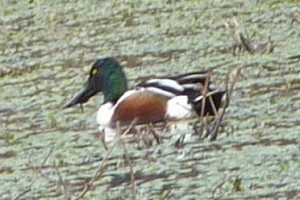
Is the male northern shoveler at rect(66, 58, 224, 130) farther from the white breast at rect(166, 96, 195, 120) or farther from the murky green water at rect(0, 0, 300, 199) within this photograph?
the murky green water at rect(0, 0, 300, 199)

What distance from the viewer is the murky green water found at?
8266 millimetres

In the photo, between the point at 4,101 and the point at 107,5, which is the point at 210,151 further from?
the point at 107,5

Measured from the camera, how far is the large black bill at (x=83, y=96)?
1073cm

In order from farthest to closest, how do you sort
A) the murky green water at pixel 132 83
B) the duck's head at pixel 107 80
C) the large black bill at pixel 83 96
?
the duck's head at pixel 107 80 < the large black bill at pixel 83 96 < the murky green water at pixel 132 83

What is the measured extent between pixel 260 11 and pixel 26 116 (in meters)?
3.29

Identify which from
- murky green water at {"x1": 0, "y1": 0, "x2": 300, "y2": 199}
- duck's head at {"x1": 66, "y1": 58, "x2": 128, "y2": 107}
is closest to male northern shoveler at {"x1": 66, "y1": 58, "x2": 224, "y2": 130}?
duck's head at {"x1": 66, "y1": 58, "x2": 128, "y2": 107}

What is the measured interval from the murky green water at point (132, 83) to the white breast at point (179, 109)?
0.96ft

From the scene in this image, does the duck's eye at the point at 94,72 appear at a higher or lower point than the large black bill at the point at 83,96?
higher

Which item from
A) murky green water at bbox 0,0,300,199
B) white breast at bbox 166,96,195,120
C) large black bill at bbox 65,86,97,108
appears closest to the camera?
murky green water at bbox 0,0,300,199

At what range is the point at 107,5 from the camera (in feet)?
46.3

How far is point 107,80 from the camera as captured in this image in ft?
37.0

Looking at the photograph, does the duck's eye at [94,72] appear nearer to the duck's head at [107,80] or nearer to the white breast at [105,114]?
the duck's head at [107,80]

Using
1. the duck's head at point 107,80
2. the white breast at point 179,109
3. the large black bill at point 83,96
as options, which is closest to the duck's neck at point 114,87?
the duck's head at point 107,80

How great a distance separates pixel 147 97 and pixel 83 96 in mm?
439
